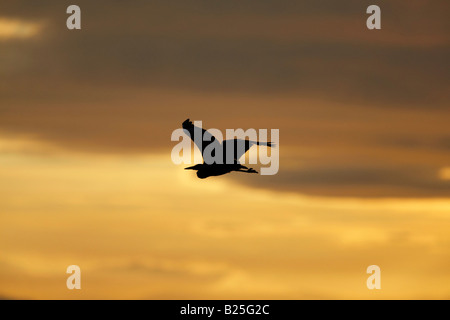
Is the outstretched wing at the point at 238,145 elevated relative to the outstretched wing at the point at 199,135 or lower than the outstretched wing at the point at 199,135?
lower

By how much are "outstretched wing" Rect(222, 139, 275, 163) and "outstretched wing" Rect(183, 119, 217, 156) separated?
1.15 m

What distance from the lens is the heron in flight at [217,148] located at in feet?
156

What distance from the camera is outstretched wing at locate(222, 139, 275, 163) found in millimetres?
47406

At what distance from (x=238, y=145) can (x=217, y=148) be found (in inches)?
81.5

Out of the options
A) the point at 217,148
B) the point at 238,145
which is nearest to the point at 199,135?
the point at 217,148

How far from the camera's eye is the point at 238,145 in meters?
47.7

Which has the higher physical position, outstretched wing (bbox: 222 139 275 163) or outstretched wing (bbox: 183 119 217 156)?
outstretched wing (bbox: 183 119 217 156)
